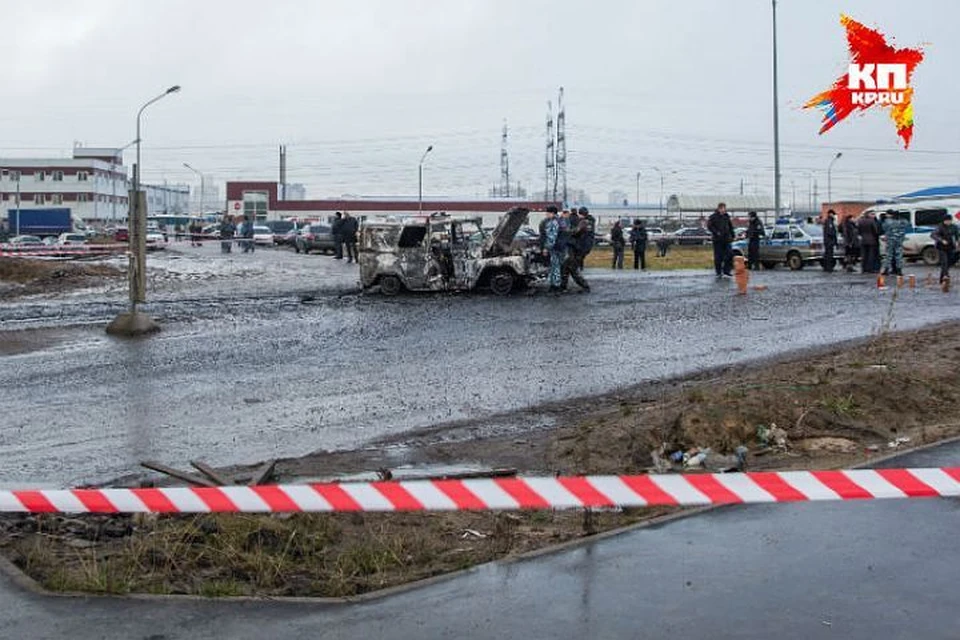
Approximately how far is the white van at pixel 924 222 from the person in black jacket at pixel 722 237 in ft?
33.5

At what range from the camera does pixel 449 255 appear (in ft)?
75.8

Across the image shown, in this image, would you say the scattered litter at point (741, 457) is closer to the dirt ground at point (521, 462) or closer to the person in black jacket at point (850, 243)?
the dirt ground at point (521, 462)

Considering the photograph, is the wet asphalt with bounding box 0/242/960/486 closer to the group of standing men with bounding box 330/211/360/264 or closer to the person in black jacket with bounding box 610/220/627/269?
the person in black jacket with bounding box 610/220/627/269

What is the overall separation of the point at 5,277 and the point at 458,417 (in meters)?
25.3

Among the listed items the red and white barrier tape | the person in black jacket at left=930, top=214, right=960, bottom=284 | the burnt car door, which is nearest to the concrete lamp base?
the burnt car door

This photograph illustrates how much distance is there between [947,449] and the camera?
27.5ft

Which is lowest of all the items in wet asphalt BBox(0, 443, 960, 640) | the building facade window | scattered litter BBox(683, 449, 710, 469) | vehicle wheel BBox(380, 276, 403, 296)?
wet asphalt BBox(0, 443, 960, 640)

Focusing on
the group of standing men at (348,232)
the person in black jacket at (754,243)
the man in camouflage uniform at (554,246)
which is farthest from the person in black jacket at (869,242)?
the group of standing men at (348,232)

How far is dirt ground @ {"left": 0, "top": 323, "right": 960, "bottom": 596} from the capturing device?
19.5 ft

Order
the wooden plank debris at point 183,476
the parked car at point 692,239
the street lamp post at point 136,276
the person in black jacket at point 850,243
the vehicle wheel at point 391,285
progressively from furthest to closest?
the parked car at point 692,239, the person in black jacket at point 850,243, the vehicle wheel at point 391,285, the street lamp post at point 136,276, the wooden plank debris at point 183,476

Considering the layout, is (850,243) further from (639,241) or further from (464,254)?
(464,254)

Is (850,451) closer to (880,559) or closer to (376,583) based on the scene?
(880,559)

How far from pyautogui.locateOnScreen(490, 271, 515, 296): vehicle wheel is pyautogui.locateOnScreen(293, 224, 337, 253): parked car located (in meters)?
27.1

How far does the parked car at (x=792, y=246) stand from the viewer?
32.6 metres
